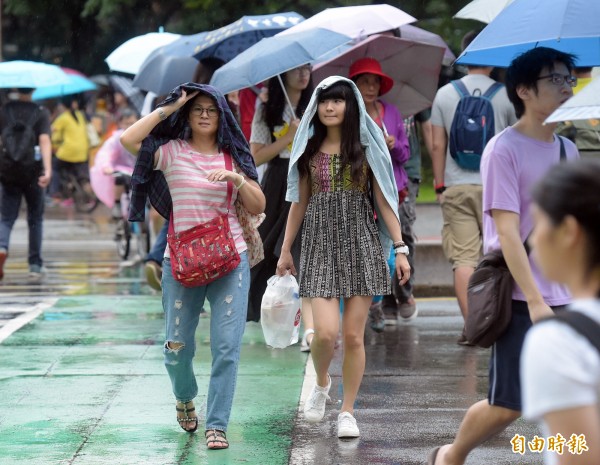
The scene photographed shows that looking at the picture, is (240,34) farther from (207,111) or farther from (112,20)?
(112,20)

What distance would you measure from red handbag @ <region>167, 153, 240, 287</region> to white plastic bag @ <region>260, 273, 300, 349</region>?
2.52 ft

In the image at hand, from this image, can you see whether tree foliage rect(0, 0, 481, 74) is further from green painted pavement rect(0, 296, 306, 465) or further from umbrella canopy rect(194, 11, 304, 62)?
green painted pavement rect(0, 296, 306, 465)

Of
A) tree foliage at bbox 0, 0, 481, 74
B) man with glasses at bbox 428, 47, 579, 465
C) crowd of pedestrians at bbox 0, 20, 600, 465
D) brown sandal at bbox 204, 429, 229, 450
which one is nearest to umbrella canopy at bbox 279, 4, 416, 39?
crowd of pedestrians at bbox 0, 20, 600, 465

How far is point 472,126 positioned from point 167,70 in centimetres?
344

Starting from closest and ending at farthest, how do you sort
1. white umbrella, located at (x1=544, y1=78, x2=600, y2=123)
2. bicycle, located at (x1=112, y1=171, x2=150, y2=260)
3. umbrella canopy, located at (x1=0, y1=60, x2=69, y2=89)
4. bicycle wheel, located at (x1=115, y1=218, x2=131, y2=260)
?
white umbrella, located at (x1=544, y1=78, x2=600, y2=123)
umbrella canopy, located at (x1=0, y1=60, x2=69, y2=89)
bicycle, located at (x1=112, y1=171, x2=150, y2=260)
bicycle wheel, located at (x1=115, y1=218, x2=131, y2=260)

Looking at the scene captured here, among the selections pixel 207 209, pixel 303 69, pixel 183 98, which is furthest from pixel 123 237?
pixel 183 98

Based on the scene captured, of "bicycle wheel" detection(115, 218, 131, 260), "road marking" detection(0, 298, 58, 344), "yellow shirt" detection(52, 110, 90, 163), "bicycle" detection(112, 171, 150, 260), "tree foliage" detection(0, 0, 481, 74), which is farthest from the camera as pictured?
"yellow shirt" detection(52, 110, 90, 163)

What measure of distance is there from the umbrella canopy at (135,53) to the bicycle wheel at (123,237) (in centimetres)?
198

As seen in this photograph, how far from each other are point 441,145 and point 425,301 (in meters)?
2.97

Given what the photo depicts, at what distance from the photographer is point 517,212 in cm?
478

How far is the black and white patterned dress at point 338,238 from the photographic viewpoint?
6.34 meters

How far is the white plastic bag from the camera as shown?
6.80 m

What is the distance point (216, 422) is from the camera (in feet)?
19.7

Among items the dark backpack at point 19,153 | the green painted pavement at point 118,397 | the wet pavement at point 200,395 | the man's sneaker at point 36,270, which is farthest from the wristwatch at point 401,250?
the man's sneaker at point 36,270
